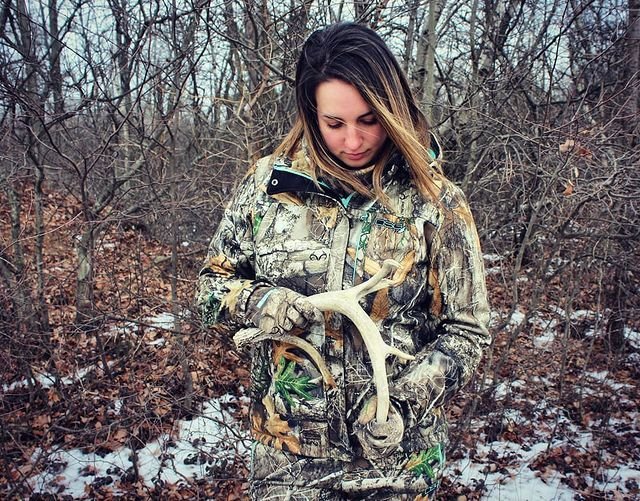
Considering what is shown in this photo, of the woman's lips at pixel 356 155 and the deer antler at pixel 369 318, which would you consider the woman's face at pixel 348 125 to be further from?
the deer antler at pixel 369 318

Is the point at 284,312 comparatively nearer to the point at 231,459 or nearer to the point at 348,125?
the point at 348,125

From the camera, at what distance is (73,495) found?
148 inches

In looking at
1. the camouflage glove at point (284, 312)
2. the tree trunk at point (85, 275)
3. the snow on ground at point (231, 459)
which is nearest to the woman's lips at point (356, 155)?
the camouflage glove at point (284, 312)

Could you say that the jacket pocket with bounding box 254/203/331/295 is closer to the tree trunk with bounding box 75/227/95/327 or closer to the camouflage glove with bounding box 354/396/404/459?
the camouflage glove with bounding box 354/396/404/459

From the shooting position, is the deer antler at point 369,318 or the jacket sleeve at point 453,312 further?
the jacket sleeve at point 453,312

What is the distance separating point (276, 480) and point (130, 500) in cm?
272

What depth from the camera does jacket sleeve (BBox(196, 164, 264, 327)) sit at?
165 centimetres

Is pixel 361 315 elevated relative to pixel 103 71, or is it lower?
lower

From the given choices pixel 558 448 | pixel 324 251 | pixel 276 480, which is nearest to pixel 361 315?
pixel 324 251

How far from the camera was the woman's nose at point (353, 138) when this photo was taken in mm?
1593

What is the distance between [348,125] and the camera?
1.59 meters

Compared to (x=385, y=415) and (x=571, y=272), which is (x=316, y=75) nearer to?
(x=385, y=415)

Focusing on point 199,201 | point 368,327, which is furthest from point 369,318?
point 199,201

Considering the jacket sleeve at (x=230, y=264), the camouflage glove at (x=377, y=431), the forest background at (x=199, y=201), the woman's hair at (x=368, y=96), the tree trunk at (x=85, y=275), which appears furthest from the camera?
the tree trunk at (x=85, y=275)
